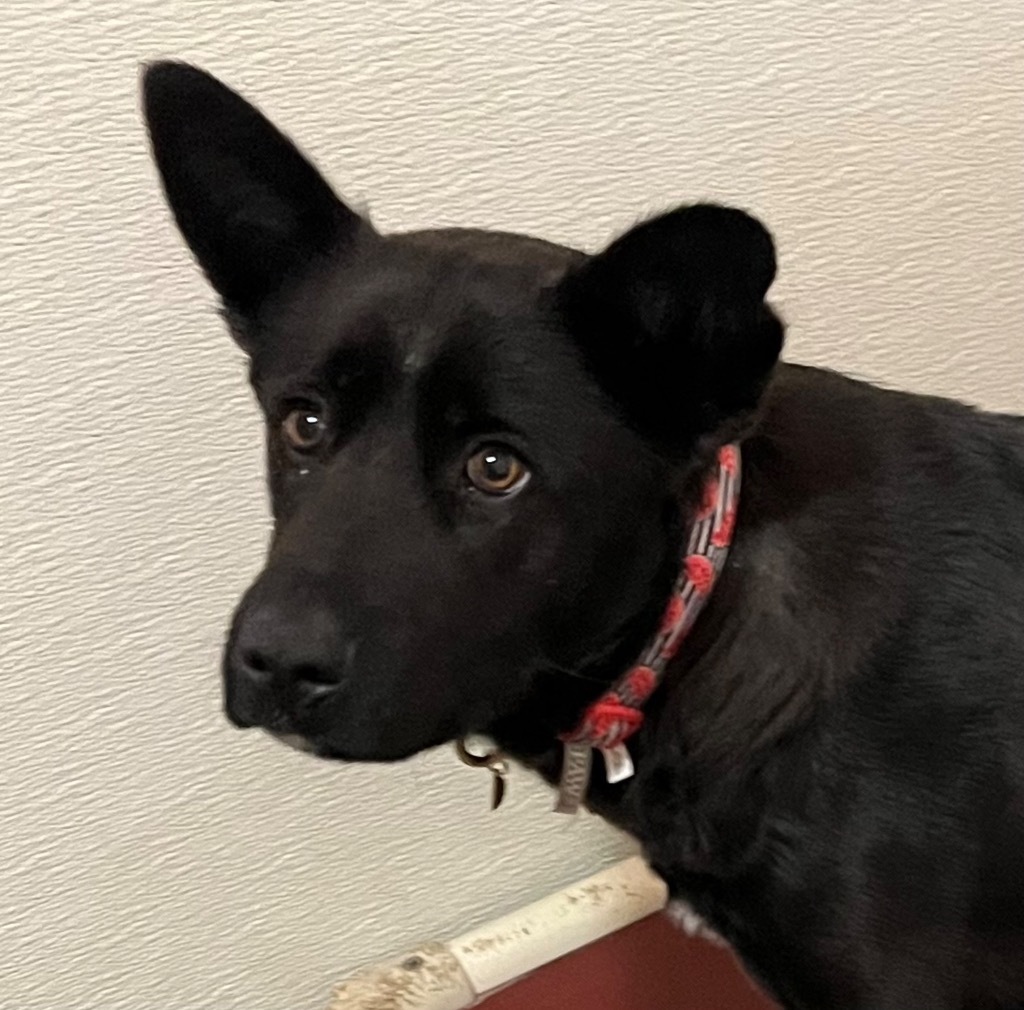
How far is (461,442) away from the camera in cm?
83

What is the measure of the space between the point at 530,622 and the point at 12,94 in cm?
55

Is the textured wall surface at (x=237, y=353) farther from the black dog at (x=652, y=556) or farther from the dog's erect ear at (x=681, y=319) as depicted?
the dog's erect ear at (x=681, y=319)

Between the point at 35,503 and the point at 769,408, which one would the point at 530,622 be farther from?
the point at 35,503

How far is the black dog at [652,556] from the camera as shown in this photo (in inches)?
31.7

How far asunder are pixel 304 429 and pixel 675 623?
0.27 metres

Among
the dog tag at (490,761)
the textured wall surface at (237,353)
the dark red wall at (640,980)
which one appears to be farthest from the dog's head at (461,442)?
the dark red wall at (640,980)

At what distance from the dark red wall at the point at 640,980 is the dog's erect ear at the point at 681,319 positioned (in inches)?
36.6

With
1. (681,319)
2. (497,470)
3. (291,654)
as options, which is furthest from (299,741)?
(681,319)

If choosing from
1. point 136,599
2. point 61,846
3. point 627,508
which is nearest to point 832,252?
point 627,508

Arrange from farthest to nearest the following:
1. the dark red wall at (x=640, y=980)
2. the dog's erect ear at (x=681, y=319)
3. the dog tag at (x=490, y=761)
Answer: the dark red wall at (x=640, y=980) < the dog tag at (x=490, y=761) < the dog's erect ear at (x=681, y=319)

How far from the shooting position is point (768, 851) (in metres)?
0.94

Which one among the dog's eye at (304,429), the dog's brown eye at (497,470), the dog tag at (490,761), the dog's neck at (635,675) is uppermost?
the dog's eye at (304,429)

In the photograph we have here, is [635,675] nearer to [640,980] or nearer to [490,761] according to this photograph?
[490,761]

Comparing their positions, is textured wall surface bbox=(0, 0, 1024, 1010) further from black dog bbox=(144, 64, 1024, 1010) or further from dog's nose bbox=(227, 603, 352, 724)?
dog's nose bbox=(227, 603, 352, 724)
